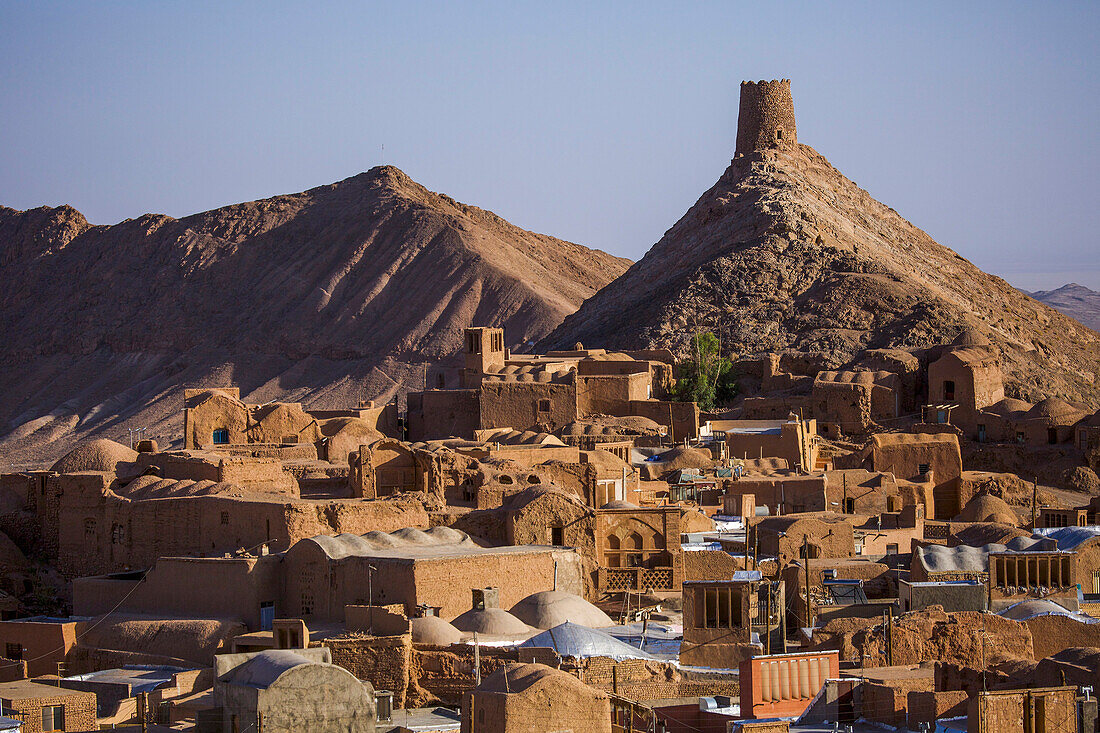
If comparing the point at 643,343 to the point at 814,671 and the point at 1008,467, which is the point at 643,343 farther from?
the point at 814,671

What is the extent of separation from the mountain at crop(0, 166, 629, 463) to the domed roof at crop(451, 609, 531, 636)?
4881 centimetres

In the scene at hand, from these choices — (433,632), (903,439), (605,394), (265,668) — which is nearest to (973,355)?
(605,394)

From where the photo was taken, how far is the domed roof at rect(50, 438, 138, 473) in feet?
89.7

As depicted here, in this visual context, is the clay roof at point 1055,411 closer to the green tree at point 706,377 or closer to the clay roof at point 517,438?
the green tree at point 706,377

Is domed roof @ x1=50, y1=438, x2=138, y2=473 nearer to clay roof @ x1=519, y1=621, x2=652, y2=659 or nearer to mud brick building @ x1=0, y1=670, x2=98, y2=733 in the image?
mud brick building @ x1=0, y1=670, x2=98, y2=733

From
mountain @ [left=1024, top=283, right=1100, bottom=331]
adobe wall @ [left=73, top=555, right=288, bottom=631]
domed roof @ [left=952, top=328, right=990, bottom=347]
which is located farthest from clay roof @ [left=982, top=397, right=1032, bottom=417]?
mountain @ [left=1024, top=283, right=1100, bottom=331]

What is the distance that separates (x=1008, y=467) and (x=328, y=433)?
13.9m

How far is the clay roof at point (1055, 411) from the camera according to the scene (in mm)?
35906

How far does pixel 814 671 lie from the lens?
513 inches

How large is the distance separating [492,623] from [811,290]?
3679 cm

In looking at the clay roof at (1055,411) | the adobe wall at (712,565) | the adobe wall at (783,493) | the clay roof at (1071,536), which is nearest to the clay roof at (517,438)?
the adobe wall at (783,493)

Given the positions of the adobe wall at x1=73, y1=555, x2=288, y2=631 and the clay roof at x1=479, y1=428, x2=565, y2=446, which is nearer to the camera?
the adobe wall at x1=73, y1=555, x2=288, y2=631

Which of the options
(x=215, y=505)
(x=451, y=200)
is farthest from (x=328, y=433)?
(x=451, y=200)

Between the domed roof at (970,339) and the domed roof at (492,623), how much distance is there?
27027mm
